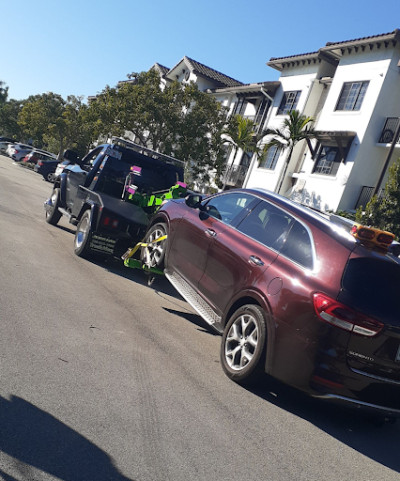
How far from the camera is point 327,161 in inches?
966

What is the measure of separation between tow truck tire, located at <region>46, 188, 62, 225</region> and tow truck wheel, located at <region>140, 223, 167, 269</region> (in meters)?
3.64

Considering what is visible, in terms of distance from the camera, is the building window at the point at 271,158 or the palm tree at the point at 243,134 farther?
the building window at the point at 271,158

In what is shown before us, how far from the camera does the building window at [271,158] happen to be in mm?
28422

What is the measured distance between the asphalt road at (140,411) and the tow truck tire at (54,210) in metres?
4.21

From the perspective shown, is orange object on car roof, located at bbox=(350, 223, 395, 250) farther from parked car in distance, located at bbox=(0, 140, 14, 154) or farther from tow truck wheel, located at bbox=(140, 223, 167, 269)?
parked car in distance, located at bbox=(0, 140, 14, 154)

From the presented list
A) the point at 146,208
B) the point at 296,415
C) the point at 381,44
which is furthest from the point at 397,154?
the point at 296,415

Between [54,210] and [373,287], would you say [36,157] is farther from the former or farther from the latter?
[373,287]

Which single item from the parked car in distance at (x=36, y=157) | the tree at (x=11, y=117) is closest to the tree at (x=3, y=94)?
the tree at (x=11, y=117)

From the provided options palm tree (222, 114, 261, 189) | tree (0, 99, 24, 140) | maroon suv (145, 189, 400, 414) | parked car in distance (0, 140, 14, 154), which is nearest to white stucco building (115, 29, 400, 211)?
palm tree (222, 114, 261, 189)

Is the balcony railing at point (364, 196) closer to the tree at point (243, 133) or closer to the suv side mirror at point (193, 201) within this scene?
the tree at point (243, 133)

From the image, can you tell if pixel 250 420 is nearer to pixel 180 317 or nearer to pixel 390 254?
pixel 390 254

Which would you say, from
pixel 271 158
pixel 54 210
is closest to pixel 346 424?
pixel 54 210

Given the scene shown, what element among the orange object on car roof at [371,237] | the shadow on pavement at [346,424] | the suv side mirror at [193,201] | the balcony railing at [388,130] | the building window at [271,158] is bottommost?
the shadow on pavement at [346,424]

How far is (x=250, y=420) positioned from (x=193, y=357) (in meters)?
1.17
